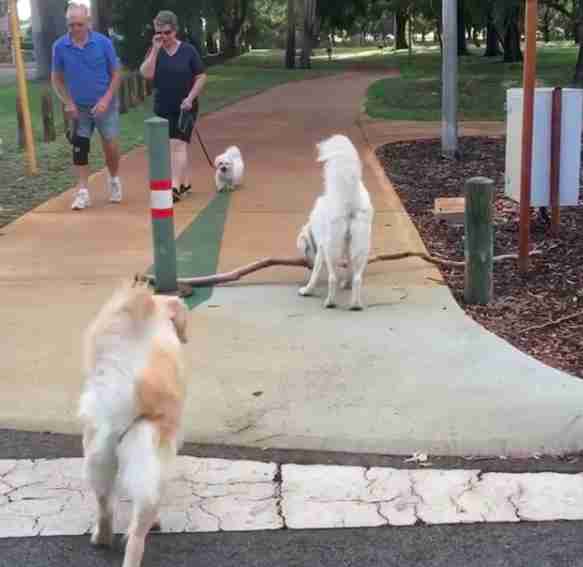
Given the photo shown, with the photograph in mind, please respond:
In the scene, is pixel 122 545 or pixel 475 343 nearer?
pixel 122 545

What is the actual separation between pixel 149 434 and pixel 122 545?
0.62 meters

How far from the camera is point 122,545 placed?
3490 mm

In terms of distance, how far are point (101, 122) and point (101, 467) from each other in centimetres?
676

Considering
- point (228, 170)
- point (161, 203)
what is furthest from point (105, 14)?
point (161, 203)

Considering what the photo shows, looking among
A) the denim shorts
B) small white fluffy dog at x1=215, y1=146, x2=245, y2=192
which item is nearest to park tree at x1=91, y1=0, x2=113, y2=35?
small white fluffy dog at x1=215, y1=146, x2=245, y2=192

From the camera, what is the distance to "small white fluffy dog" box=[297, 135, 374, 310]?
6.10m

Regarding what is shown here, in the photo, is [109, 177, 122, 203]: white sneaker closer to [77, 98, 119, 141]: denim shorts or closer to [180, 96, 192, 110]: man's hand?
[77, 98, 119, 141]: denim shorts

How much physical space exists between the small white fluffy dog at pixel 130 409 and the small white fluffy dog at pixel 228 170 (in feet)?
25.3

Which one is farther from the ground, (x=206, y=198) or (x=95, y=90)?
(x=95, y=90)

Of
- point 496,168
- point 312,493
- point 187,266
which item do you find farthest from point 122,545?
point 496,168

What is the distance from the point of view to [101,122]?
945cm

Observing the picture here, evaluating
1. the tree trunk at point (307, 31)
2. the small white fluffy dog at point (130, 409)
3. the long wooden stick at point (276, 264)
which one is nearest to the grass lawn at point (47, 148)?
the long wooden stick at point (276, 264)

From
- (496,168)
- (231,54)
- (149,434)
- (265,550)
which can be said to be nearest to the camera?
(149,434)

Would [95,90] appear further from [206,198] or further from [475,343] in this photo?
[475,343]
